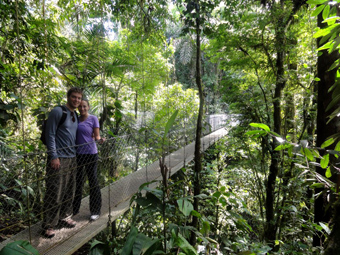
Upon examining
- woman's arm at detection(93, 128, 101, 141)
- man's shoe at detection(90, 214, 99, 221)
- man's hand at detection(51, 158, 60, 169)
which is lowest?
man's shoe at detection(90, 214, 99, 221)

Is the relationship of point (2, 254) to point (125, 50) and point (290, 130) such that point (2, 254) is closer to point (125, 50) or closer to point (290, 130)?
point (290, 130)

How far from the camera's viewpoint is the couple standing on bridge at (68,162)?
131cm

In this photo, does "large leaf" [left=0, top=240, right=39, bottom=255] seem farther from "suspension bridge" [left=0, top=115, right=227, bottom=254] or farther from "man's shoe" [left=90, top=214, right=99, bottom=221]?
"man's shoe" [left=90, top=214, right=99, bottom=221]

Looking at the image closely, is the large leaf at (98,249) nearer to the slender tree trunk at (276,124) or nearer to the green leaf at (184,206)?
the green leaf at (184,206)

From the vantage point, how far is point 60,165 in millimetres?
1370

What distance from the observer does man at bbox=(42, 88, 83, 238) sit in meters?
1.30

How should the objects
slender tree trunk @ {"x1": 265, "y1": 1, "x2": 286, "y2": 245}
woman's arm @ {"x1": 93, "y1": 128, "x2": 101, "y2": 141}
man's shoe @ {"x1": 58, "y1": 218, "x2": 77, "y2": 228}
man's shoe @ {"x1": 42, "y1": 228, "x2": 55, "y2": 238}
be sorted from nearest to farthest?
man's shoe @ {"x1": 42, "y1": 228, "x2": 55, "y2": 238}
man's shoe @ {"x1": 58, "y1": 218, "x2": 77, "y2": 228}
woman's arm @ {"x1": 93, "y1": 128, "x2": 101, "y2": 141}
slender tree trunk @ {"x1": 265, "y1": 1, "x2": 286, "y2": 245}

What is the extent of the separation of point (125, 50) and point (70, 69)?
2.29 m

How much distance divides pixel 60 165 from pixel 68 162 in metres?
0.06

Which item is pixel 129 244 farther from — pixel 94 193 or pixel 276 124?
pixel 276 124

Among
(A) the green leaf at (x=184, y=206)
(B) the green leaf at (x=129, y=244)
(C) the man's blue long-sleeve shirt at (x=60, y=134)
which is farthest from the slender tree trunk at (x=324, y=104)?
(C) the man's blue long-sleeve shirt at (x=60, y=134)

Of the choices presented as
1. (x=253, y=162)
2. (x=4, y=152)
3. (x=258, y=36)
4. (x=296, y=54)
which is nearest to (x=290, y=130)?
(x=253, y=162)

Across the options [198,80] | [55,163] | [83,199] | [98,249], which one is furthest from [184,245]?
[198,80]

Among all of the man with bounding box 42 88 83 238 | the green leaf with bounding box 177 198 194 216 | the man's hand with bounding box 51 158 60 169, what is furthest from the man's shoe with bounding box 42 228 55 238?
the green leaf with bounding box 177 198 194 216
